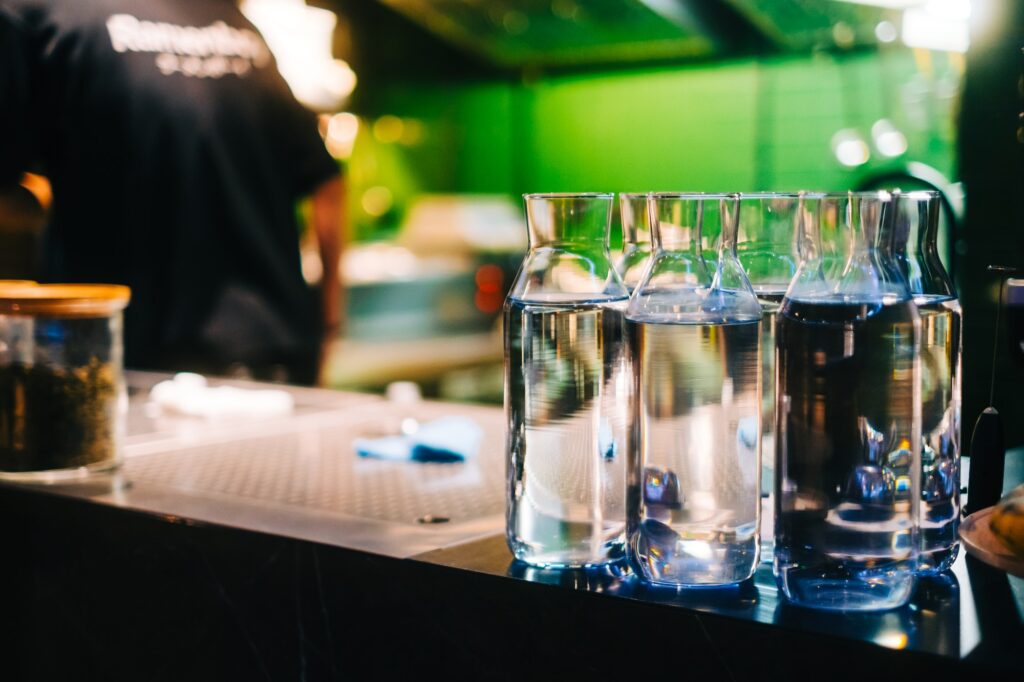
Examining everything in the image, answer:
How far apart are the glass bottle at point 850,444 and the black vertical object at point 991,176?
0.31 metres

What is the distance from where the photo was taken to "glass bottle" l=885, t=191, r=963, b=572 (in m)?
0.69

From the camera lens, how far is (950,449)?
28.2 inches

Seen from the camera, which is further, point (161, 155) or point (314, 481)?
point (161, 155)

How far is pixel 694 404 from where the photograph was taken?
2.13 feet

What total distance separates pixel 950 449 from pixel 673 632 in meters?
0.22

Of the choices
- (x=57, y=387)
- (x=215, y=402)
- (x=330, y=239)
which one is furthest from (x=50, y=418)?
(x=330, y=239)

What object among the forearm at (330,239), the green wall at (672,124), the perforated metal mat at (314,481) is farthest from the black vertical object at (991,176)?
the green wall at (672,124)

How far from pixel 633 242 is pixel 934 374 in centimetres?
22

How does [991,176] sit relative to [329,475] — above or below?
above

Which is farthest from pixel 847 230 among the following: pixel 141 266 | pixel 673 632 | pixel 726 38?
pixel 726 38

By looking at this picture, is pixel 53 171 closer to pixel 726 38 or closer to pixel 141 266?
pixel 141 266

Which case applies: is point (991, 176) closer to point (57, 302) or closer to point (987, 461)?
point (987, 461)

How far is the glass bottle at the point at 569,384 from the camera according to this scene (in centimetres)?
72

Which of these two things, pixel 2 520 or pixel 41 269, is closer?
pixel 2 520
